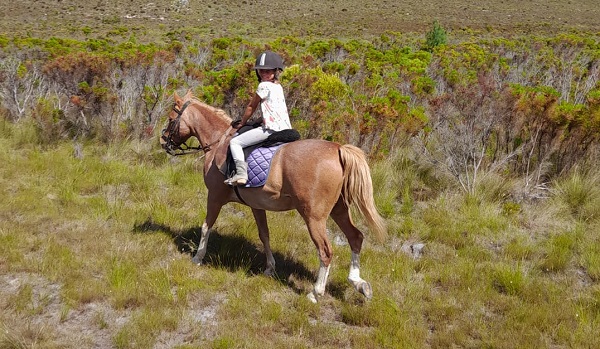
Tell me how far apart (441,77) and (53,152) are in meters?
8.57

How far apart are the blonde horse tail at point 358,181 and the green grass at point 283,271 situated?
768 millimetres

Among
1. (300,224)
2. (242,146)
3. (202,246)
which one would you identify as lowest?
(300,224)

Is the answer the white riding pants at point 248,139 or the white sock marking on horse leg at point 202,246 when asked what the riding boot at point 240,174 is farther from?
the white sock marking on horse leg at point 202,246

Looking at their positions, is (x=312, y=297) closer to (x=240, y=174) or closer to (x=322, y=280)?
(x=322, y=280)

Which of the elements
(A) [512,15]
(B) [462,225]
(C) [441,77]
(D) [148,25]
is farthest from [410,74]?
(A) [512,15]

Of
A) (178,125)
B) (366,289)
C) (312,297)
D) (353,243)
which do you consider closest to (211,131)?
(178,125)

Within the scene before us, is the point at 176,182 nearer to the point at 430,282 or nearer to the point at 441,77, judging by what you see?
the point at 430,282

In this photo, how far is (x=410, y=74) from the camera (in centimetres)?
1061

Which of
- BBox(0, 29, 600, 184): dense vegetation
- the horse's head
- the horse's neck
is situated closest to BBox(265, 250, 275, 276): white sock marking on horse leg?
the horse's neck

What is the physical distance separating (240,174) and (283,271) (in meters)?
1.25

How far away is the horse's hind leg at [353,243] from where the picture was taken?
4141 mm

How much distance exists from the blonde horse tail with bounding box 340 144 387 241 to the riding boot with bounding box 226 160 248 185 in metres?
0.90

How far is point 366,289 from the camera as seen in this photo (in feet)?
13.5

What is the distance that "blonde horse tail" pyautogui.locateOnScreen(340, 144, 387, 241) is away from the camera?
4.11 m
